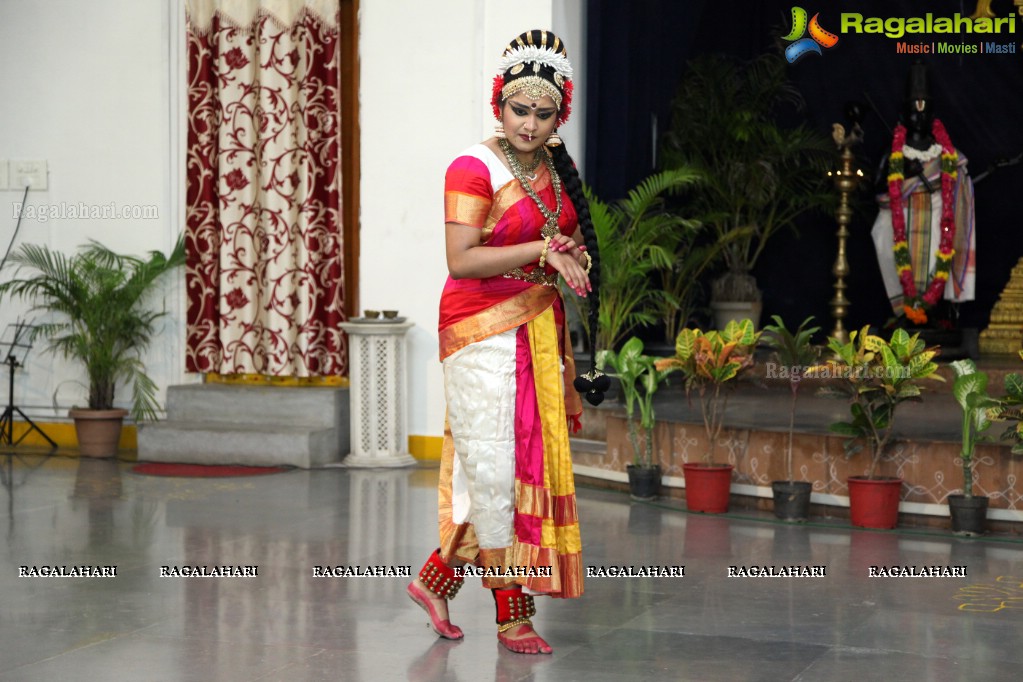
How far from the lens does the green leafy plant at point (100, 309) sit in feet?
24.4

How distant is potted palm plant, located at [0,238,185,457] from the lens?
24.4 feet

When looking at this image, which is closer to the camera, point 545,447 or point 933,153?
point 545,447

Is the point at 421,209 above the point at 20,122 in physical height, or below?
below

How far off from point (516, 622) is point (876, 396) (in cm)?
225

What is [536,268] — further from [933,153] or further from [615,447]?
[933,153]

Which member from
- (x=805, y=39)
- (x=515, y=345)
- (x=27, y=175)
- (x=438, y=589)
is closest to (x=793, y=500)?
(x=438, y=589)

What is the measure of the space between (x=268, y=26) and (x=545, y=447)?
4.56m

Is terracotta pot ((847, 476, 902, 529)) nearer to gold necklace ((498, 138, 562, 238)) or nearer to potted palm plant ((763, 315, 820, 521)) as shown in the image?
potted palm plant ((763, 315, 820, 521))

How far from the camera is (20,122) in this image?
26.2 feet

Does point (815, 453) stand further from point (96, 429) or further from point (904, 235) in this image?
point (96, 429)

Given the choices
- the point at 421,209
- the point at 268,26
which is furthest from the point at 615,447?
the point at 268,26

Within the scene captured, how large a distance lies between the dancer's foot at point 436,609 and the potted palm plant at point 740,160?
15.4 ft

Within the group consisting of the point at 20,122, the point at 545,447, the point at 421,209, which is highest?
the point at 20,122

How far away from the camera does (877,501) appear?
206 inches
